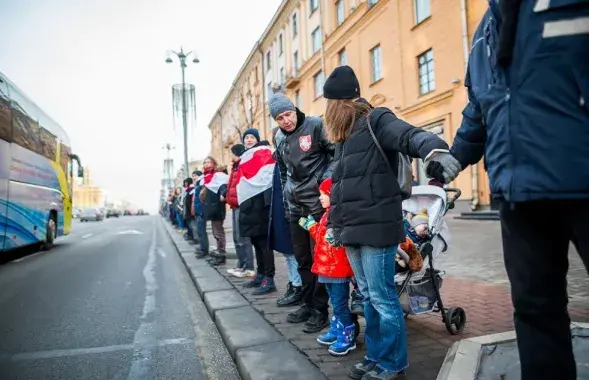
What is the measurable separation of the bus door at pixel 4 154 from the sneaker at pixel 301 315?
7531 mm

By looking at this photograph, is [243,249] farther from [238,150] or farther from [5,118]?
[5,118]

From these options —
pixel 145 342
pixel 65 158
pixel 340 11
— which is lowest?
pixel 145 342

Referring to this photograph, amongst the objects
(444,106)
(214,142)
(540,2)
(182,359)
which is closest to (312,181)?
(182,359)

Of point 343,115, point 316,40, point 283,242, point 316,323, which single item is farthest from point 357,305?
point 316,40

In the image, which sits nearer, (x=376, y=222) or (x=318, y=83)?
(x=376, y=222)

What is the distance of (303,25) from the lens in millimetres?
29578

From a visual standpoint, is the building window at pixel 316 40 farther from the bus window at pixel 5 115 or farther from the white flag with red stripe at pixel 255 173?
the white flag with red stripe at pixel 255 173

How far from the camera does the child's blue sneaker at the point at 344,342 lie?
3074 mm

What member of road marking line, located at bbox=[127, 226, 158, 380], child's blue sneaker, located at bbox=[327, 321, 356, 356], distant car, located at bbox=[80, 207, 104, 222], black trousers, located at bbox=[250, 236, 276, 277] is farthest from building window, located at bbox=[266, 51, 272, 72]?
child's blue sneaker, located at bbox=[327, 321, 356, 356]

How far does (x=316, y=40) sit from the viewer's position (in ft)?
92.8

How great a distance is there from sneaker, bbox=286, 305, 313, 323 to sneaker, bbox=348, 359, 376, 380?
4.29 ft

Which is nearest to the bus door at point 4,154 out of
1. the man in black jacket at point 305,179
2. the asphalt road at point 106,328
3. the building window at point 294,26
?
the asphalt road at point 106,328

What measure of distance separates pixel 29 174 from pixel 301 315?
9.23 meters

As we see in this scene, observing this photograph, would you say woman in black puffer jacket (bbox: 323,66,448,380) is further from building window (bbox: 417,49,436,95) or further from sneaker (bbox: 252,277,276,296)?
building window (bbox: 417,49,436,95)
